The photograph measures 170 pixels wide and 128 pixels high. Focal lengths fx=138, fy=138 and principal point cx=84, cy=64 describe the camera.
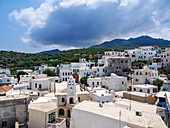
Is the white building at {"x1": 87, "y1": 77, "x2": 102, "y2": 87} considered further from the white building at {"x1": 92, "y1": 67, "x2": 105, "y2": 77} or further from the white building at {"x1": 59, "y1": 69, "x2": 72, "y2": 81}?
the white building at {"x1": 59, "y1": 69, "x2": 72, "y2": 81}

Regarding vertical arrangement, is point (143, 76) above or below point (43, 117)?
above

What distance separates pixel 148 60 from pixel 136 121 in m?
52.0

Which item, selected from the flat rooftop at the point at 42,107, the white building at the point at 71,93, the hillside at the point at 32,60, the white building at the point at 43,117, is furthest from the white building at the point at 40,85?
the hillside at the point at 32,60

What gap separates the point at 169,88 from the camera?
23328 millimetres

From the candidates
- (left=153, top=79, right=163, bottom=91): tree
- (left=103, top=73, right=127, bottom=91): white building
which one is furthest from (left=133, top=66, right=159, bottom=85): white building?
(left=103, top=73, right=127, bottom=91): white building

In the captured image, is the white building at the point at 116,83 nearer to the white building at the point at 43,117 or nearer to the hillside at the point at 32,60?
the white building at the point at 43,117

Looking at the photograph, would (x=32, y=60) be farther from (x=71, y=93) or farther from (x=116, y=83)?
(x=71, y=93)

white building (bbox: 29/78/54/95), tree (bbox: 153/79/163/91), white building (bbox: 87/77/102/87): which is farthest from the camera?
white building (bbox: 87/77/102/87)

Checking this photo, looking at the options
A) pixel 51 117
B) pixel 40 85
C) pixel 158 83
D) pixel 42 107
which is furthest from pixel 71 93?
pixel 158 83

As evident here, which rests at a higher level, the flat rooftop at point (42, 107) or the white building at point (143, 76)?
the white building at point (143, 76)

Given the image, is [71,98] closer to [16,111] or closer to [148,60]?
[16,111]

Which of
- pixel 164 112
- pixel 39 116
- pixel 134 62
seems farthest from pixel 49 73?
pixel 164 112

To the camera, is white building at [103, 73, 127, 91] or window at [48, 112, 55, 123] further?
white building at [103, 73, 127, 91]

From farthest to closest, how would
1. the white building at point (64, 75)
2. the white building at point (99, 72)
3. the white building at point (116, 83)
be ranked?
1. the white building at point (64, 75)
2. the white building at point (99, 72)
3. the white building at point (116, 83)
